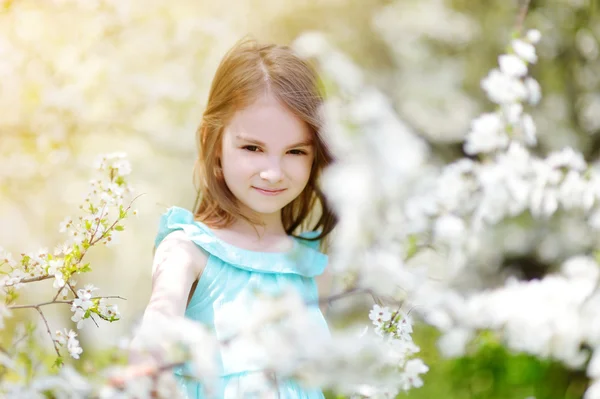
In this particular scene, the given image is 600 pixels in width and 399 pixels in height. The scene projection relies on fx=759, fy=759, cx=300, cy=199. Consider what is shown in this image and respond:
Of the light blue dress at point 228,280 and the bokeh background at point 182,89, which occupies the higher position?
the bokeh background at point 182,89

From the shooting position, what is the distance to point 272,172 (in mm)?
1657

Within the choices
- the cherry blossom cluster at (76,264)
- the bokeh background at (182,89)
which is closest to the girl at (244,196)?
the cherry blossom cluster at (76,264)

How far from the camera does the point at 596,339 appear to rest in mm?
1822

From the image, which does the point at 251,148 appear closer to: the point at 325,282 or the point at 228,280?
the point at 228,280

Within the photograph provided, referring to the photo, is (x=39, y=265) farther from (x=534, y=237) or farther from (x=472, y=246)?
(x=534, y=237)

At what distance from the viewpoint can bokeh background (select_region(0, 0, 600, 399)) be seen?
3139 millimetres

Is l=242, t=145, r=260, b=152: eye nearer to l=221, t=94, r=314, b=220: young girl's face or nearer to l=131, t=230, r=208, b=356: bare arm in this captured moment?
l=221, t=94, r=314, b=220: young girl's face

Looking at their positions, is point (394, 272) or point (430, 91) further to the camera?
point (430, 91)

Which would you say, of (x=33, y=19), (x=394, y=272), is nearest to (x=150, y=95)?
(x=33, y=19)

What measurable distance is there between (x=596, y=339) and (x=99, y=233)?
1.18m

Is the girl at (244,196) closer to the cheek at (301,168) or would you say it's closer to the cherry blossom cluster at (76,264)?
the cheek at (301,168)

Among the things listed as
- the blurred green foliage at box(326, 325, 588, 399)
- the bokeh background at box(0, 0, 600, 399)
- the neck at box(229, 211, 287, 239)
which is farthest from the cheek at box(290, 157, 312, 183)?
the blurred green foliage at box(326, 325, 588, 399)

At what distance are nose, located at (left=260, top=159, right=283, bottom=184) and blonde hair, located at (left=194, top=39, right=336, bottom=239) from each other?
0.41 ft

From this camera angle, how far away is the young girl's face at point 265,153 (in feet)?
5.45
